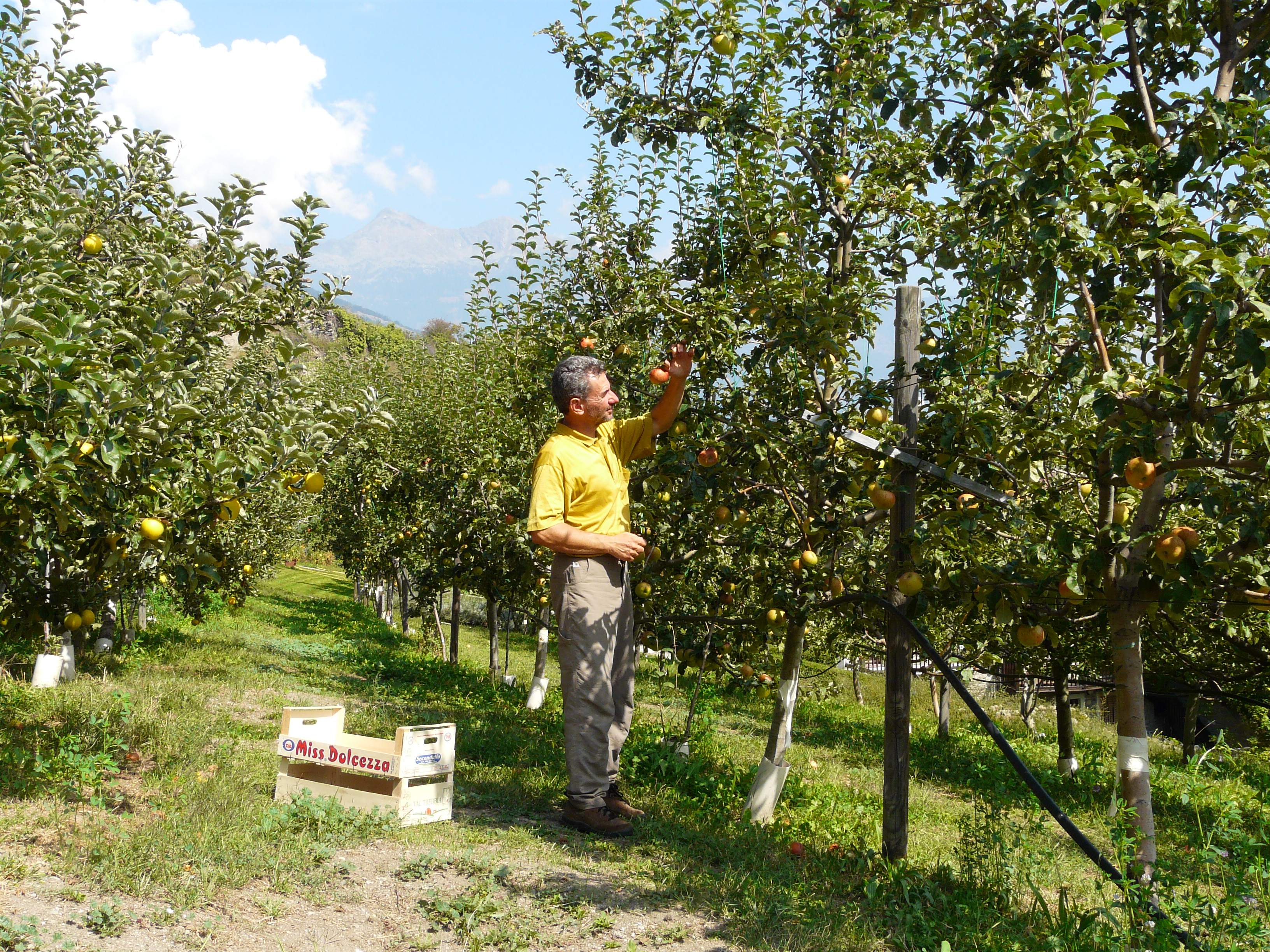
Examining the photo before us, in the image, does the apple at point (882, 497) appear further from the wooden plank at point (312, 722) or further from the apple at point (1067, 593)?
the wooden plank at point (312, 722)

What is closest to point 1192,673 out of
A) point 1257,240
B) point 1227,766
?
point 1227,766

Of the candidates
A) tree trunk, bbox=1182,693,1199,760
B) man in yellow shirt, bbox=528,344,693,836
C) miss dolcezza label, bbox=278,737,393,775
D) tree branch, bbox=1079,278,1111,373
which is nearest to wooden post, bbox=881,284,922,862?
tree branch, bbox=1079,278,1111,373

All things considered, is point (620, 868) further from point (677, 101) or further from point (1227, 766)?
point (1227, 766)

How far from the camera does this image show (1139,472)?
2.88 metres

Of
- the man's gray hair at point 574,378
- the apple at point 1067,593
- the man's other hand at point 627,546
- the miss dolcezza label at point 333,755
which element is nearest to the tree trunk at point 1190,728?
the apple at point 1067,593

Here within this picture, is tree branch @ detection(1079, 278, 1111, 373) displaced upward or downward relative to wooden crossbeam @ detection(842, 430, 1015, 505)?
upward

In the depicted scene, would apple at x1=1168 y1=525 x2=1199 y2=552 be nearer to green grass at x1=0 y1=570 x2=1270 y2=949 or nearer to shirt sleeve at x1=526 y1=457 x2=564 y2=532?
green grass at x1=0 y1=570 x2=1270 y2=949

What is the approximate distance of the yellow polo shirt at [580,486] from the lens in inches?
150

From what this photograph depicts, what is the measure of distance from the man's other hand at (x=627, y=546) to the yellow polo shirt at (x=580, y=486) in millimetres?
88

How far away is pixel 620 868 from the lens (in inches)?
137

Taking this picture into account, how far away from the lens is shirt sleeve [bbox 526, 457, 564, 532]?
148 inches

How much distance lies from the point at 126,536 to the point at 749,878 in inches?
115

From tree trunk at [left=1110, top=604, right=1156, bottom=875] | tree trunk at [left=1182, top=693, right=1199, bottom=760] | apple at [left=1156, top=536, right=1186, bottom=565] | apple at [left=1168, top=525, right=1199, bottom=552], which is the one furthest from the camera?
tree trunk at [left=1182, top=693, right=1199, bottom=760]

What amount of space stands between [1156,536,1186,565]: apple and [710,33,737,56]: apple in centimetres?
305
